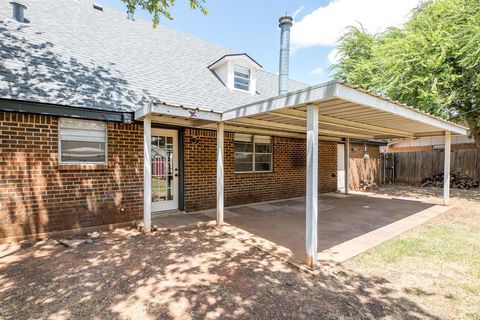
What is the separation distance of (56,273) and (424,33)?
45.2 ft

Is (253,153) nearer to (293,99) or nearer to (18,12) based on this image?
(293,99)

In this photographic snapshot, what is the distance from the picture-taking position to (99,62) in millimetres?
7094

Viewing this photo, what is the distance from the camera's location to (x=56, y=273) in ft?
12.4

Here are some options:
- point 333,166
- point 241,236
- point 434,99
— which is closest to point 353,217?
point 241,236

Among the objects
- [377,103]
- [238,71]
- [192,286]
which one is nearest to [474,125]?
[238,71]

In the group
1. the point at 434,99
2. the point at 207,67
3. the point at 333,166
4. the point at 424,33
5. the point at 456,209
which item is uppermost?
the point at 424,33

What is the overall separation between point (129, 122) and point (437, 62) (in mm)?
11103

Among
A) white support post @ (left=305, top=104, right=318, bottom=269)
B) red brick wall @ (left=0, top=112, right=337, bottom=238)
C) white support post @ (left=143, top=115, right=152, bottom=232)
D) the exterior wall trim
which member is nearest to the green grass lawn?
white support post @ (left=305, top=104, right=318, bottom=269)

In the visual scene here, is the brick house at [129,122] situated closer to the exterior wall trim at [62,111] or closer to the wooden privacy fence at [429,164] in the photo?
the exterior wall trim at [62,111]

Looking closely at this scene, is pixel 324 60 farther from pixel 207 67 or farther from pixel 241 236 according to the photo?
pixel 241 236

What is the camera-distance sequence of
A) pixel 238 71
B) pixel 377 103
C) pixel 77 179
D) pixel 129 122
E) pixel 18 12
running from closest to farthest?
pixel 377 103
pixel 77 179
pixel 129 122
pixel 18 12
pixel 238 71

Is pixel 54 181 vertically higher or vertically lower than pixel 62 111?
lower

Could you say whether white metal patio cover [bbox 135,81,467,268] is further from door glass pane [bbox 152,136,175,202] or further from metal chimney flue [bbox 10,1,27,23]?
metal chimney flue [bbox 10,1,27,23]

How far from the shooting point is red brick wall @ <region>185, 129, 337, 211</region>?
762 cm
